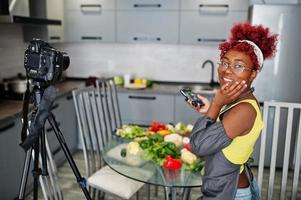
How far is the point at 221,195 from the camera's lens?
123 cm

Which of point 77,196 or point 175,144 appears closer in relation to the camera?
point 175,144

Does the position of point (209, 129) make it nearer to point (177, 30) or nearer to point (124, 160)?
point (124, 160)

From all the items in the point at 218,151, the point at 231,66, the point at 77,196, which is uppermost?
the point at 231,66

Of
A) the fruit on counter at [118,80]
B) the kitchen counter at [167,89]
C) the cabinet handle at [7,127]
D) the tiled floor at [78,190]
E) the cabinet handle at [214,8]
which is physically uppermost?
the cabinet handle at [214,8]

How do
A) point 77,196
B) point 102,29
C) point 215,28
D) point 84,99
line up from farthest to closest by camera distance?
point 102,29 < point 215,28 < point 77,196 < point 84,99

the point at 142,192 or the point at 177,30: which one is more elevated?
the point at 177,30

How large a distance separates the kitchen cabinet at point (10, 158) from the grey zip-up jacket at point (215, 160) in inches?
62.0

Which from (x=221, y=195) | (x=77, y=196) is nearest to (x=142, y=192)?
(x=77, y=196)

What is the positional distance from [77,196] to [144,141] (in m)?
1.09

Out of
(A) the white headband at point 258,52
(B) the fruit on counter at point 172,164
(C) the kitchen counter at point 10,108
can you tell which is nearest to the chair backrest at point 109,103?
(C) the kitchen counter at point 10,108

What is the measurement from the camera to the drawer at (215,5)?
311cm

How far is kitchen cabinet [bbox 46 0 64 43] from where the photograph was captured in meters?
3.15

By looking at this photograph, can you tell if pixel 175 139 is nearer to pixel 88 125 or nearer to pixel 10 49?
pixel 88 125

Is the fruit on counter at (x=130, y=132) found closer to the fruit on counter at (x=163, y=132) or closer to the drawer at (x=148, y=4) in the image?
the fruit on counter at (x=163, y=132)
